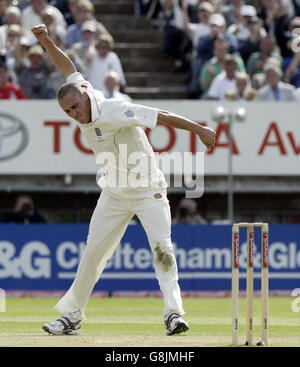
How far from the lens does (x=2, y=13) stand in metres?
21.7

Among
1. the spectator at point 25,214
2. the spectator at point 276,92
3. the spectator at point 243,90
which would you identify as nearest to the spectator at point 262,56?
the spectator at point 276,92

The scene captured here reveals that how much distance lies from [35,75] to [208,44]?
354 cm

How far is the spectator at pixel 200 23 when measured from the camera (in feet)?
73.0

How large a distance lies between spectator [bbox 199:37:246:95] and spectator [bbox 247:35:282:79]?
0.66 meters

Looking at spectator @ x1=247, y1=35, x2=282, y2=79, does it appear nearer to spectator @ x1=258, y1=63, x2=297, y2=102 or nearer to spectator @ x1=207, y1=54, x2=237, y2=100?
spectator @ x1=258, y1=63, x2=297, y2=102

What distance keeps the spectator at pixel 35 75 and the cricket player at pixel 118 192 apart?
32.1ft

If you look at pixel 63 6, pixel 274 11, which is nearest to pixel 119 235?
pixel 63 6

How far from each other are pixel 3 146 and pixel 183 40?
17.0ft

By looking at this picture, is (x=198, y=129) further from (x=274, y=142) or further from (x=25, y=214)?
(x=274, y=142)

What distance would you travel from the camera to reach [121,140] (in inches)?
398

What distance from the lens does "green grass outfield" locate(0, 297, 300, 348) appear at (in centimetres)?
965

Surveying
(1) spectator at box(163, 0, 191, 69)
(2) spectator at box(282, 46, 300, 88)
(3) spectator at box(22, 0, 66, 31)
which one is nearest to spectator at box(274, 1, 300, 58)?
(2) spectator at box(282, 46, 300, 88)

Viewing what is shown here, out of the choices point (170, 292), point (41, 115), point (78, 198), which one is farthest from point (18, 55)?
point (170, 292)
